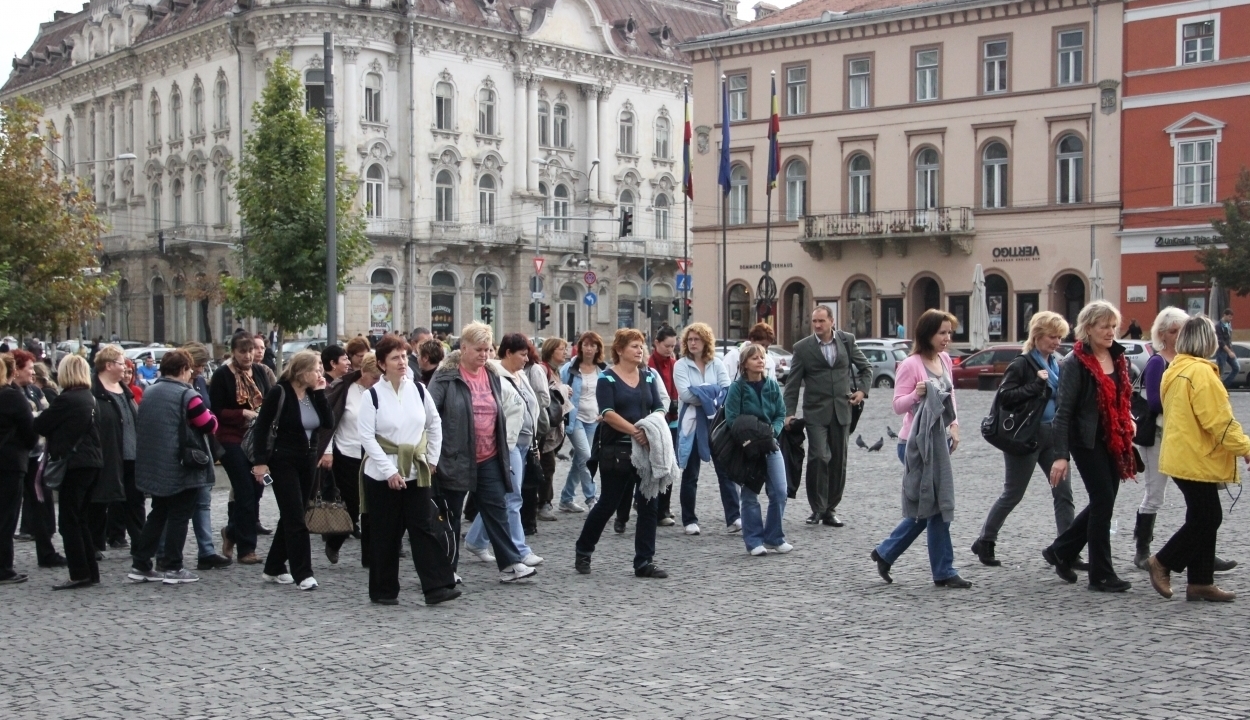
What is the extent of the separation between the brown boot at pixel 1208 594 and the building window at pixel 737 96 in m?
46.3

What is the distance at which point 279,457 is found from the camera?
10.3 metres

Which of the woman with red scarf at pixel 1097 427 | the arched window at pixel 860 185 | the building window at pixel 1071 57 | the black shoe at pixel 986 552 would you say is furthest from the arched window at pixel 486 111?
the woman with red scarf at pixel 1097 427

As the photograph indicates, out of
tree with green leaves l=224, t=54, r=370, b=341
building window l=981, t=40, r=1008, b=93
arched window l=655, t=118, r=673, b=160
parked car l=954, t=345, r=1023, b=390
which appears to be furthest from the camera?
arched window l=655, t=118, r=673, b=160

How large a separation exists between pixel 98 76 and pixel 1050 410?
7015 cm

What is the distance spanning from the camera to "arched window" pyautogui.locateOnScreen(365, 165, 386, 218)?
207ft

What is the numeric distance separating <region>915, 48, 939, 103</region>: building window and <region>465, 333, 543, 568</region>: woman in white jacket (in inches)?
1604

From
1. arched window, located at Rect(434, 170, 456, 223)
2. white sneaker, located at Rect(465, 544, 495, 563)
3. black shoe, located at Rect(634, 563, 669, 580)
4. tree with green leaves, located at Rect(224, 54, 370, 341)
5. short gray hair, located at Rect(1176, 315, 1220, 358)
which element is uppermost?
arched window, located at Rect(434, 170, 456, 223)

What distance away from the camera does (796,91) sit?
53.1 meters

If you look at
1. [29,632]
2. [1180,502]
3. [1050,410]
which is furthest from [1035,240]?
[29,632]

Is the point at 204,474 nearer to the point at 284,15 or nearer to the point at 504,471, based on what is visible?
the point at 504,471

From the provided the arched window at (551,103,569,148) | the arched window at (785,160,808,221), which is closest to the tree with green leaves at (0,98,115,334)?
the arched window at (785,160,808,221)

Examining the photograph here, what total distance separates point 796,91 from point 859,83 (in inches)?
97.6

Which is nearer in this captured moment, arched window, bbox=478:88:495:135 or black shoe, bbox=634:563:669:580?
black shoe, bbox=634:563:669:580

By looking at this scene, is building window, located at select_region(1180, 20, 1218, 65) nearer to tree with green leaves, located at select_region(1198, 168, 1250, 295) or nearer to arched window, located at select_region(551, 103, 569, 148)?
tree with green leaves, located at select_region(1198, 168, 1250, 295)
